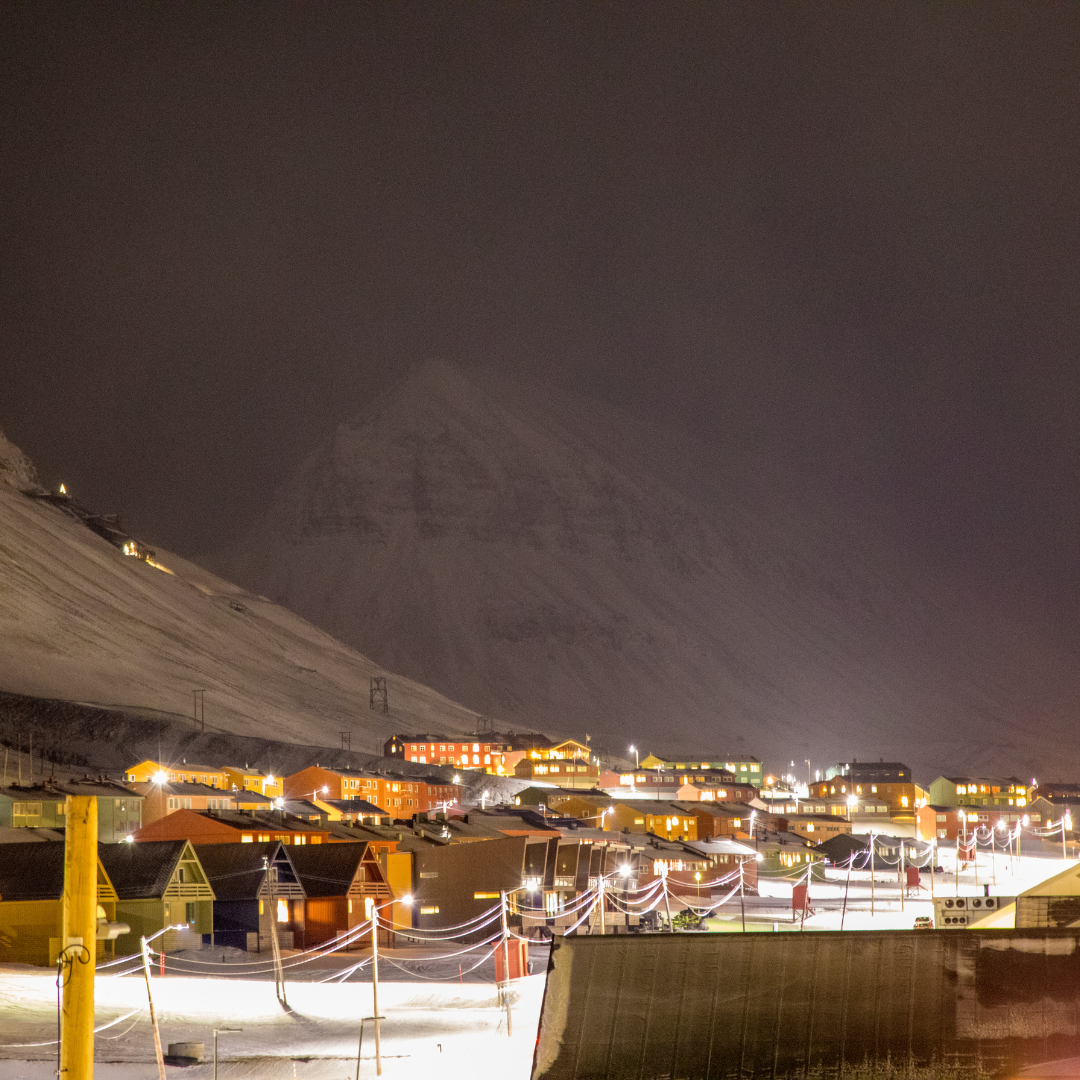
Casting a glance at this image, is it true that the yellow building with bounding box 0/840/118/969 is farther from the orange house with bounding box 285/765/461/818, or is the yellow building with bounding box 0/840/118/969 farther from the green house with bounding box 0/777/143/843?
the orange house with bounding box 285/765/461/818

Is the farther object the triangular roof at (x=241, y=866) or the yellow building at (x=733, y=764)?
the yellow building at (x=733, y=764)

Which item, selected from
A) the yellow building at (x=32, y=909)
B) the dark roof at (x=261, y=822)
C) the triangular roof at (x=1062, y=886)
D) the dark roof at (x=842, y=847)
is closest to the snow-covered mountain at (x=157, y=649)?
the dark roof at (x=842, y=847)

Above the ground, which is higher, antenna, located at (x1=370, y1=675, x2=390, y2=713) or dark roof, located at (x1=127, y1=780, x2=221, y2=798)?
antenna, located at (x1=370, y1=675, x2=390, y2=713)

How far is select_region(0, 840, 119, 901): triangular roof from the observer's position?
39.6 m

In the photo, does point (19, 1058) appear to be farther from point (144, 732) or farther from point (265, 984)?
point (144, 732)

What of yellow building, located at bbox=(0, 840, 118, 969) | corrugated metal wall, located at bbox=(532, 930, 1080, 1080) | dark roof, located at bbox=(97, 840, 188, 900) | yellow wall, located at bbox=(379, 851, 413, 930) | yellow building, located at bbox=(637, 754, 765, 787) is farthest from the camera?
yellow building, located at bbox=(637, 754, 765, 787)

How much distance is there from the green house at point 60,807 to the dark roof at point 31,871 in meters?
22.4

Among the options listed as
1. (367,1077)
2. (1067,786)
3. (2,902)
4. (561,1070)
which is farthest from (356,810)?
(1067,786)

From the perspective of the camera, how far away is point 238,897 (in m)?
45.2

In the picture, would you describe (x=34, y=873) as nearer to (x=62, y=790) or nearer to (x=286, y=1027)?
(x=286, y=1027)

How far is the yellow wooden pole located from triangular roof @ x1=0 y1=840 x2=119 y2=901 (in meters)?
30.8

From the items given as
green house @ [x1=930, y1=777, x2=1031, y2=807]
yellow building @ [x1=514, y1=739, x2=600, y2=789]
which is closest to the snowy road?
yellow building @ [x1=514, y1=739, x2=600, y2=789]

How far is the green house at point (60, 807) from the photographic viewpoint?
66.6 m

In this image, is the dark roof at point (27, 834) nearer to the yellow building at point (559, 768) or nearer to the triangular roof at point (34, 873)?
the triangular roof at point (34, 873)
